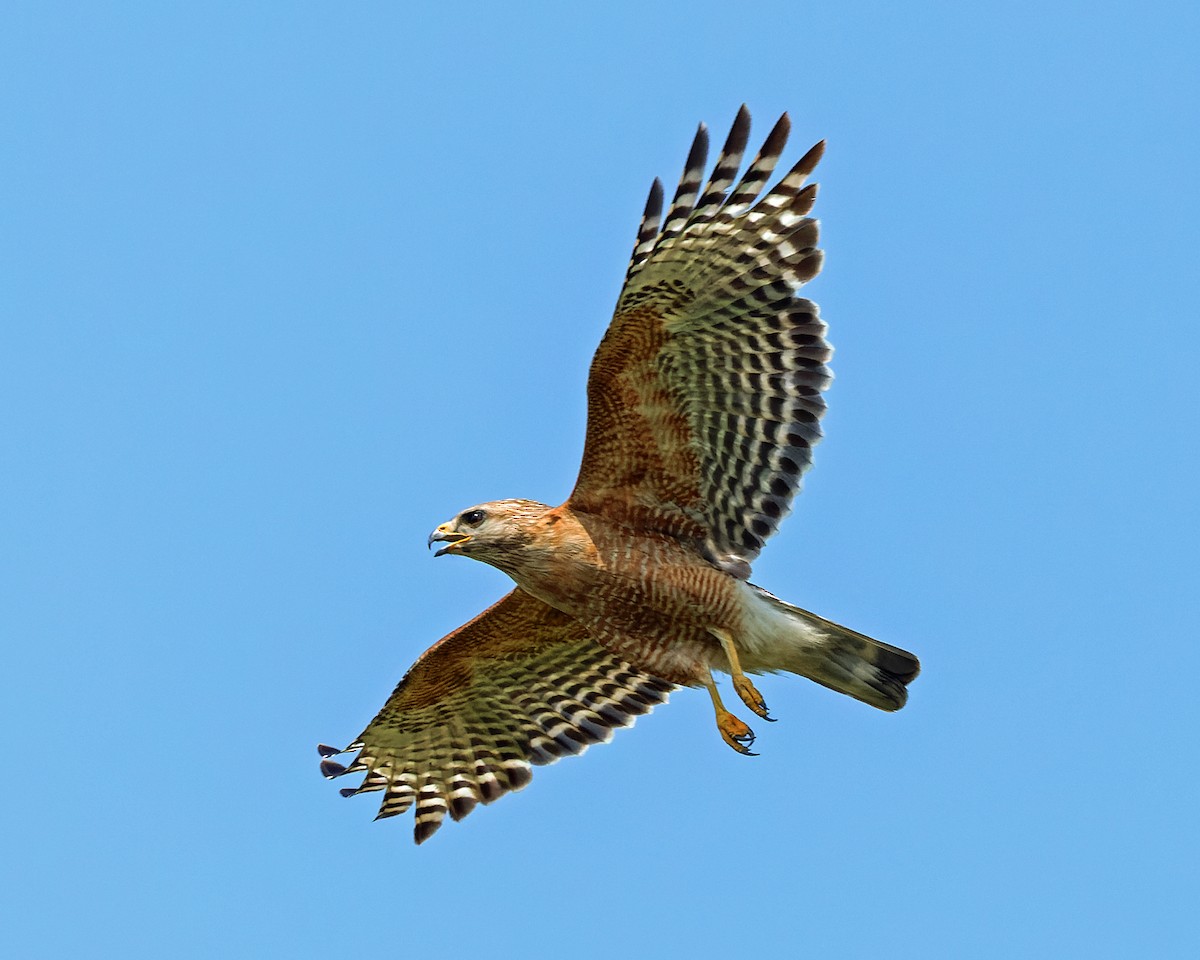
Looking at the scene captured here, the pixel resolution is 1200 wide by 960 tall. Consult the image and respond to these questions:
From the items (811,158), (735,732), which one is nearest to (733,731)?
(735,732)

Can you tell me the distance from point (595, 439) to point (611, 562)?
0.79 m

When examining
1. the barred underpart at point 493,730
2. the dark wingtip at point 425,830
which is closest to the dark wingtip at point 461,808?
the barred underpart at point 493,730

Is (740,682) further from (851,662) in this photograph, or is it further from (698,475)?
(698,475)

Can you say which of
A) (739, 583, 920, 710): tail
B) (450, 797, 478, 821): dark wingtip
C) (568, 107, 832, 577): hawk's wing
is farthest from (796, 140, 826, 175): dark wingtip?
(450, 797, 478, 821): dark wingtip

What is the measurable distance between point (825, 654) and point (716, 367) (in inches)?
79.4

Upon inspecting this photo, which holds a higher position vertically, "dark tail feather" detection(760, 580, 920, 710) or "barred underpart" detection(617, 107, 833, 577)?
"barred underpart" detection(617, 107, 833, 577)

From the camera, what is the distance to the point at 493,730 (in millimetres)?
13844

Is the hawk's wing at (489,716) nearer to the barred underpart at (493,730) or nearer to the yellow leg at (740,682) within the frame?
the barred underpart at (493,730)

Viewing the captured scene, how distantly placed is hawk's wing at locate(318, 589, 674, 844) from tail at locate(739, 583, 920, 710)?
116 cm

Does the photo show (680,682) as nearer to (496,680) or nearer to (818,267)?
(496,680)

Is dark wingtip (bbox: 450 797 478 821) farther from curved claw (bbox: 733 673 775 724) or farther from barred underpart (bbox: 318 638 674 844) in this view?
curved claw (bbox: 733 673 775 724)

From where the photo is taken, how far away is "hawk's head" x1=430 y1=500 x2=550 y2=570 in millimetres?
12312

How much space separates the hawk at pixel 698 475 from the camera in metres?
11.8

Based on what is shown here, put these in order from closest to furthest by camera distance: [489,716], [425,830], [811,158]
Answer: [811,158] < [425,830] < [489,716]
